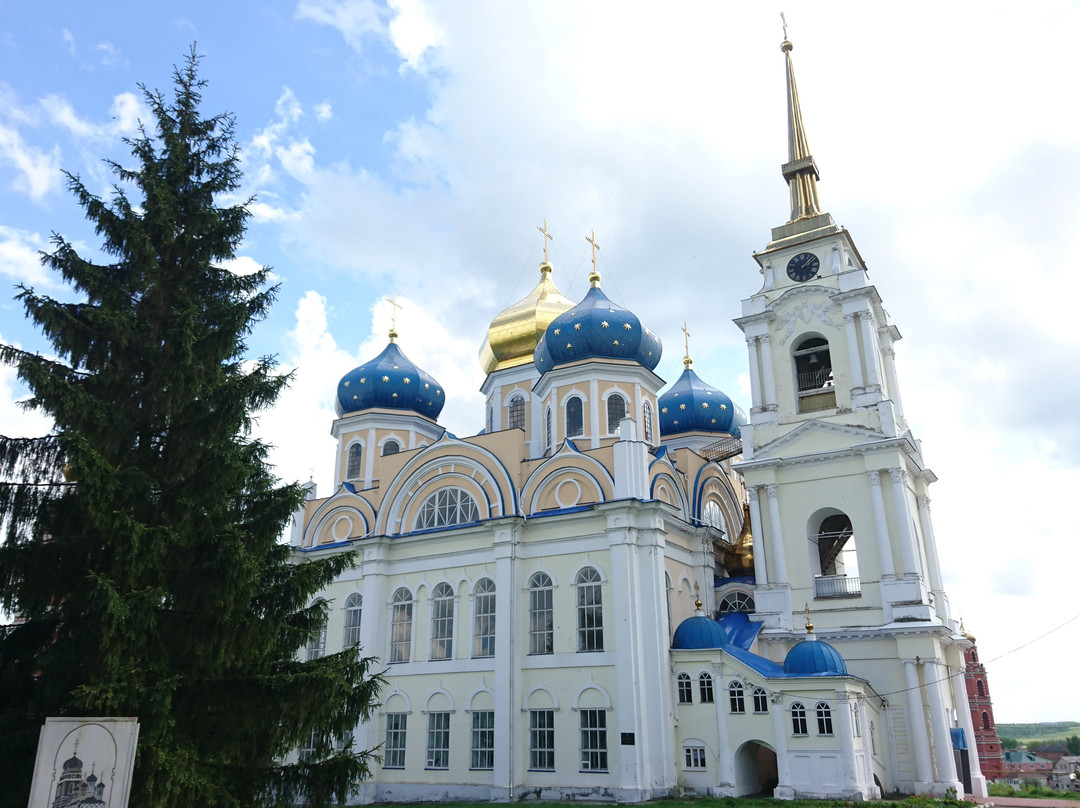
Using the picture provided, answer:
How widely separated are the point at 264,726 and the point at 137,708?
4.79 ft

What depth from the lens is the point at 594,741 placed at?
19.6 m

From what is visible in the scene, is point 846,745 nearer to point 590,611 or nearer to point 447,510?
point 590,611

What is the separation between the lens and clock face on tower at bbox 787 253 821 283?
943 inches

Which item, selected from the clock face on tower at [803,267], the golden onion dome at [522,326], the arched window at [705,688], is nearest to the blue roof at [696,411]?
the golden onion dome at [522,326]

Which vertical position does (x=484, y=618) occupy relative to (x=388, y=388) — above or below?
below

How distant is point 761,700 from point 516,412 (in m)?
12.8

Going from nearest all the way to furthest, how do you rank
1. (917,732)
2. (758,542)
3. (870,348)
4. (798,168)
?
1. (917,732)
2. (758,542)
3. (870,348)
4. (798,168)

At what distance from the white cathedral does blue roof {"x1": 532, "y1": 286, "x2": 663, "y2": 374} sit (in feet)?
0.22

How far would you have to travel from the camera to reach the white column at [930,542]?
21.8 meters

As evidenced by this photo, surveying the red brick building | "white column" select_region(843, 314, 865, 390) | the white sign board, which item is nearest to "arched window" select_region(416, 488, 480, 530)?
Result: "white column" select_region(843, 314, 865, 390)

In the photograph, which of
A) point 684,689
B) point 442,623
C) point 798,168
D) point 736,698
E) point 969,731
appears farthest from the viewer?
point 798,168

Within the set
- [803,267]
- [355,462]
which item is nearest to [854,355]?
[803,267]

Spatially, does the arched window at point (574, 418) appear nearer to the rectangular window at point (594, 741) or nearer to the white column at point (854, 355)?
the white column at point (854, 355)

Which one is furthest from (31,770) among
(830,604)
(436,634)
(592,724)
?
(830,604)
